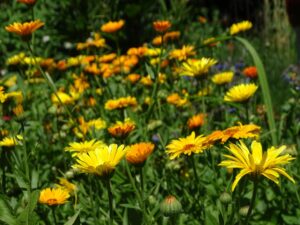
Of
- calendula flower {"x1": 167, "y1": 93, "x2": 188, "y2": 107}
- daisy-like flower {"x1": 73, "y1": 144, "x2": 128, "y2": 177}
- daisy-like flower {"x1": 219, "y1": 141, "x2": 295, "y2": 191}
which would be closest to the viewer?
daisy-like flower {"x1": 219, "y1": 141, "x2": 295, "y2": 191}

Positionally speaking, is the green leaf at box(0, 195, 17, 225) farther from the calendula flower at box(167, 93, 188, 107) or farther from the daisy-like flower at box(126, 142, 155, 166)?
the calendula flower at box(167, 93, 188, 107)

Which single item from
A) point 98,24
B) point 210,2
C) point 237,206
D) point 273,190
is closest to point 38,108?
point 273,190

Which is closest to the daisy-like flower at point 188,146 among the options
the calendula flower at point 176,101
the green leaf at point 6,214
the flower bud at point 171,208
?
the flower bud at point 171,208

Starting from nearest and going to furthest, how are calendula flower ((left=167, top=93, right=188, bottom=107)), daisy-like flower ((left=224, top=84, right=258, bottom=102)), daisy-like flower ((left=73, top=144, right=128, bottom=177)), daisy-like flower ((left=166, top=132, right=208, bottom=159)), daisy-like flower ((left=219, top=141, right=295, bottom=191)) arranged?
daisy-like flower ((left=219, top=141, right=295, bottom=191)) < daisy-like flower ((left=73, top=144, right=128, bottom=177)) < daisy-like flower ((left=166, top=132, right=208, bottom=159)) < daisy-like flower ((left=224, top=84, right=258, bottom=102)) < calendula flower ((left=167, top=93, right=188, bottom=107))

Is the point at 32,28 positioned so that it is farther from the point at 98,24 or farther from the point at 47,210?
the point at 98,24

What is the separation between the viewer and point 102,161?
4.24ft

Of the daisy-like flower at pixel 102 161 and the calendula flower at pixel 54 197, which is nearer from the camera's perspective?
the daisy-like flower at pixel 102 161

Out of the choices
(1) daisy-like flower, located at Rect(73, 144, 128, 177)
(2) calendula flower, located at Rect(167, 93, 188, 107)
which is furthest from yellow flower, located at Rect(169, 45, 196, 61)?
(1) daisy-like flower, located at Rect(73, 144, 128, 177)

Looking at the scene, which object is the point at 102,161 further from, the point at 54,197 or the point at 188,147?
the point at 54,197

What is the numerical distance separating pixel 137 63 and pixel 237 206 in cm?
183

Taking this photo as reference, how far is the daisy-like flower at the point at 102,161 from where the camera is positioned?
4.08ft

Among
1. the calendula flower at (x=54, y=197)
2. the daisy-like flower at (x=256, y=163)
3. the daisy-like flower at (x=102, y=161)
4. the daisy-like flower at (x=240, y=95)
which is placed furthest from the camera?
the daisy-like flower at (x=240, y=95)

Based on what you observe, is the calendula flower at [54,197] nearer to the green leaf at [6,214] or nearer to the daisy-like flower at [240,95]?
the green leaf at [6,214]

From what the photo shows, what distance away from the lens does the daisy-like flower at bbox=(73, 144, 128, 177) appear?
124cm
